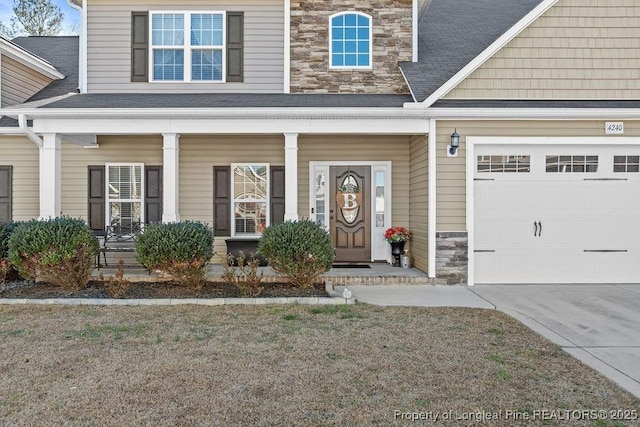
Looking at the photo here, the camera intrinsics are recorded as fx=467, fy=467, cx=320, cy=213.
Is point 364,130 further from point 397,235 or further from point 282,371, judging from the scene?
point 282,371

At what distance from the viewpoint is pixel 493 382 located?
3.56 meters

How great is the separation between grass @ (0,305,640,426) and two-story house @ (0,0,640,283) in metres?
2.82

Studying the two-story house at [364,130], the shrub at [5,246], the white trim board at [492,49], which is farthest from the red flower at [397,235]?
the shrub at [5,246]

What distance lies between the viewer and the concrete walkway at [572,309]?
4.24m

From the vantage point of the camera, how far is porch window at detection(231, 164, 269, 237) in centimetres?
926

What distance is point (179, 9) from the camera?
8875mm

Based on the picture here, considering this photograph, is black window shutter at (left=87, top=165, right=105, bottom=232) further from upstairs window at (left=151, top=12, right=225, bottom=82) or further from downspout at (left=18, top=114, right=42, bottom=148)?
upstairs window at (left=151, top=12, right=225, bottom=82)

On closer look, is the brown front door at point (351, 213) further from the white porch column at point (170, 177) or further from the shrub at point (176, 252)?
the shrub at point (176, 252)

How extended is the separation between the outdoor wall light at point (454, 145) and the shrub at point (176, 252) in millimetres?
4085

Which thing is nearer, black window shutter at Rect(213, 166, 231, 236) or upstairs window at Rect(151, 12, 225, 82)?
upstairs window at Rect(151, 12, 225, 82)

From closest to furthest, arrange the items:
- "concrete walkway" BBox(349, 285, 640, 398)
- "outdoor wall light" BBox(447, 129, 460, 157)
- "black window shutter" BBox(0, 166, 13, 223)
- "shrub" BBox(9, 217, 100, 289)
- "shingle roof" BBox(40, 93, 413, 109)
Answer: "concrete walkway" BBox(349, 285, 640, 398) < "shrub" BBox(9, 217, 100, 289) < "outdoor wall light" BBox(447, 129, 460, 157) < "shingle roof" BBox(40, 93, 413, 109) < "black window shutter" BBox(0, 166, 13, 223)

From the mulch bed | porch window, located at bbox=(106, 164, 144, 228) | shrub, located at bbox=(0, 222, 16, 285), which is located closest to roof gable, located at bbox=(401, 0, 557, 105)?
the mulch bed

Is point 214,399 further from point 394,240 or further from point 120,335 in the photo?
point 394,240

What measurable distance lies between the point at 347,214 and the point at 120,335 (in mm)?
5474
